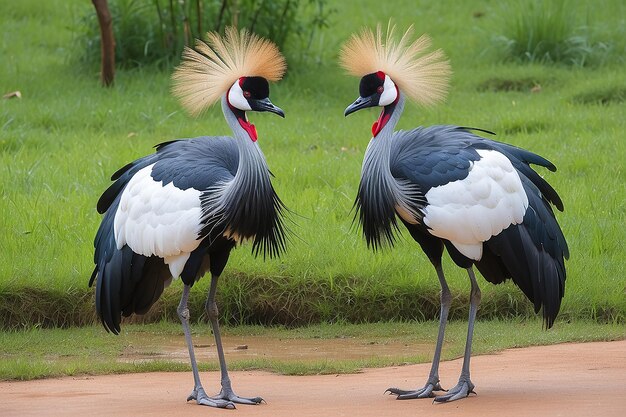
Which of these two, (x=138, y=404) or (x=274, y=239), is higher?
(x=274, y=239)

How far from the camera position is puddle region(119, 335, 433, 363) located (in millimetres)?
7426

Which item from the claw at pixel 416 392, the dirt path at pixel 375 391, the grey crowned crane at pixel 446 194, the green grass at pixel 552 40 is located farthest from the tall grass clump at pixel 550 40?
the claw at pixel 416 392

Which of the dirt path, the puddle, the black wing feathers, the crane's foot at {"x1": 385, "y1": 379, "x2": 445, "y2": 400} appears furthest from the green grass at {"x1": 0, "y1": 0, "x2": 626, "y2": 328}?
the crane's foot at {"x1": 385, "y1": 379, "x2": 445, "y2": 400}

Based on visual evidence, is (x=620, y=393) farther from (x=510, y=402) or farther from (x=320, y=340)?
(x=320, y=340)

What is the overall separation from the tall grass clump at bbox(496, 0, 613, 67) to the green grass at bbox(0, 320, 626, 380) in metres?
6.45

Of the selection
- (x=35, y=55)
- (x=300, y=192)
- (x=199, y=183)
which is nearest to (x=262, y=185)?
(x=199, y=183)

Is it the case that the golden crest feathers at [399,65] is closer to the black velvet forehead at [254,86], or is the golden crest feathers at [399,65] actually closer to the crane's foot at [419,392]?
the black velvet forehead at [254,86]

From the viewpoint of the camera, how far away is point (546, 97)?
12750mm

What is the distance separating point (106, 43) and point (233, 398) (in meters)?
7.02

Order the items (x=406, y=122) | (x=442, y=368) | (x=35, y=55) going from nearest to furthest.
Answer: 1. (x=442, y=368)
2. (x=406, y=122)
3. (x=35, y=55)

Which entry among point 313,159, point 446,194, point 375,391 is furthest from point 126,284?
point 313,159

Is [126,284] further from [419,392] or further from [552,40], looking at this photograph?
[552,40]

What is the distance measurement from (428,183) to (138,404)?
74.1 inches

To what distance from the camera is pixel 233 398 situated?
19.9 feet
